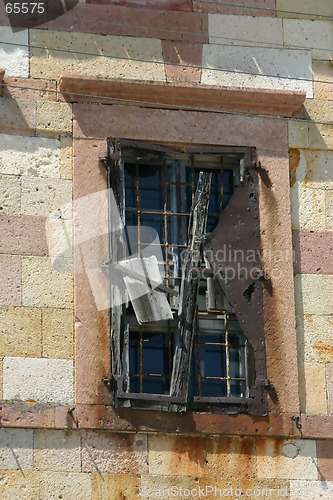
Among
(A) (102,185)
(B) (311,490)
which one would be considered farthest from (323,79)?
(B) (311,490)

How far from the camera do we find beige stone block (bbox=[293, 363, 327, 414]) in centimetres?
1195

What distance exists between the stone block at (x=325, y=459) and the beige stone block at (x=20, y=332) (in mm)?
2364

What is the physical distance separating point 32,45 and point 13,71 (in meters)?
0.30

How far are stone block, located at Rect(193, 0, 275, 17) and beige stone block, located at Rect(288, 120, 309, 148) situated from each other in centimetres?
106

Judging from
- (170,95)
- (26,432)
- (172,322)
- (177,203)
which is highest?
(170,95)

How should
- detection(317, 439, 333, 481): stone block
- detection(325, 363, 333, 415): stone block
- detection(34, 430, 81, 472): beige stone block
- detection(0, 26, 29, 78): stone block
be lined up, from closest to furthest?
detection(34, 430, 81, 472): beige stone block
detection(317, 439, 333, 481): stone block
detection(325, 363, 333, 415): stone block
detection(0, 26, 29, 78): stone block

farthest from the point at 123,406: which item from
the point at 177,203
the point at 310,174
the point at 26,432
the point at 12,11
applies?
the point at 12,11

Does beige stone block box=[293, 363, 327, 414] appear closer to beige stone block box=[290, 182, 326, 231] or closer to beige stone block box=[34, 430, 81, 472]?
beige stone block box=[290, 182, 326, 231]

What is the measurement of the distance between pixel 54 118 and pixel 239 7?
78.8 inches

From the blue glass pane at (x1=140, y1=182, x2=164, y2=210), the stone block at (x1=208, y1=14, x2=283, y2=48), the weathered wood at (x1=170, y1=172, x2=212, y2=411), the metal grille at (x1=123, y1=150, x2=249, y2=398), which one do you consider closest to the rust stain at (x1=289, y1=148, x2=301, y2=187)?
the metal grille at (x1=123, y1=150, x2=249, y2=398)

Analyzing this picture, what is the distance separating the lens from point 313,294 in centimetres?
1229

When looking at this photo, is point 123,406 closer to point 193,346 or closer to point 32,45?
point 193,346

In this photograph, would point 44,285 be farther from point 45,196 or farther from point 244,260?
point 244,260

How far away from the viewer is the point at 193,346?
39.5 ft
